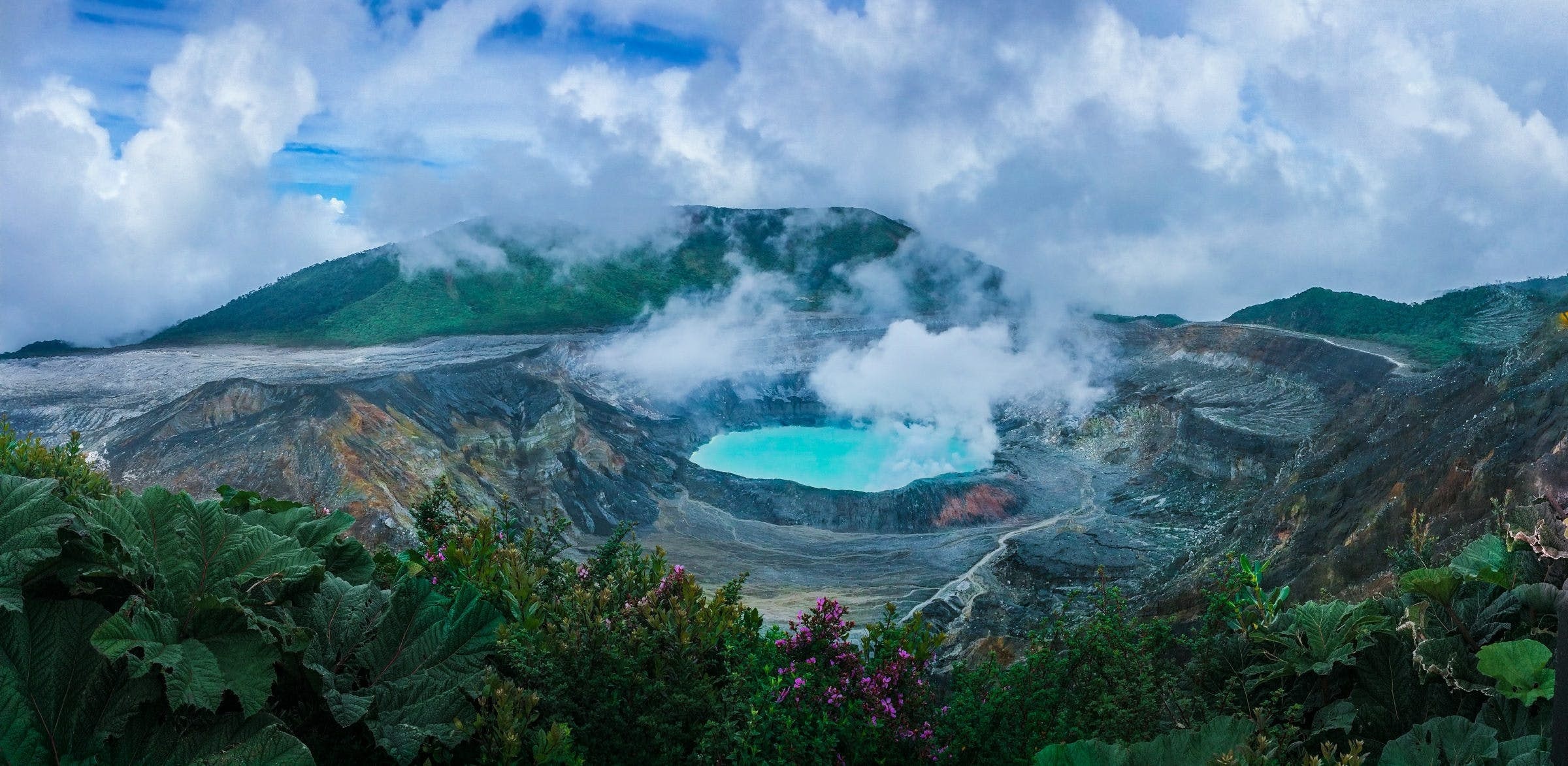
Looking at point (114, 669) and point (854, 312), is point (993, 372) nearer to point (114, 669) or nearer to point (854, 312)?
point (854, 312)

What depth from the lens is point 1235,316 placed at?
5288 centimetres

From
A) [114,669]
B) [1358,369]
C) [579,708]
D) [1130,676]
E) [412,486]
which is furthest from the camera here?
[1358,369]

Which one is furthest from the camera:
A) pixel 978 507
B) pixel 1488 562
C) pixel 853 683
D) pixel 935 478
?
pixel 935 478

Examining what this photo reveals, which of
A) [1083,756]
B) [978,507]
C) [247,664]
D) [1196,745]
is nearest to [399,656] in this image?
[247,664]

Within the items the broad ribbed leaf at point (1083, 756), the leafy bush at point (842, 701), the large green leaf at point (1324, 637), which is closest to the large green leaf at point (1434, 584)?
the large green leaf at point (1324, 637)

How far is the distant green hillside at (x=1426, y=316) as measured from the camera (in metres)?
34.9

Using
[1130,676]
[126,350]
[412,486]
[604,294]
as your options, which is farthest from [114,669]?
[604,294]

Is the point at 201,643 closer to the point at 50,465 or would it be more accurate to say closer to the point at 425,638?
the point at 425,638

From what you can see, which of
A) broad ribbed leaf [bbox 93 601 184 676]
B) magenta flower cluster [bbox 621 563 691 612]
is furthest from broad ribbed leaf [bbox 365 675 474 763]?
magenta flower cluster [bbox 621 563 691 612]

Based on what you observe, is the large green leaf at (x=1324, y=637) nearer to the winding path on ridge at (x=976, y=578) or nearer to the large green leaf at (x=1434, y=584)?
the large green leaf at (x=1434, y=584)

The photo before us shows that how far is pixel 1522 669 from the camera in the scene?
13.7 feet

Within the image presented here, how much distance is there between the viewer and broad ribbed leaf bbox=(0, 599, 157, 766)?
3.37 m

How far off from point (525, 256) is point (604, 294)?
18.3 feet

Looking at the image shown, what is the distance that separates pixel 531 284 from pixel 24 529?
180 ft
